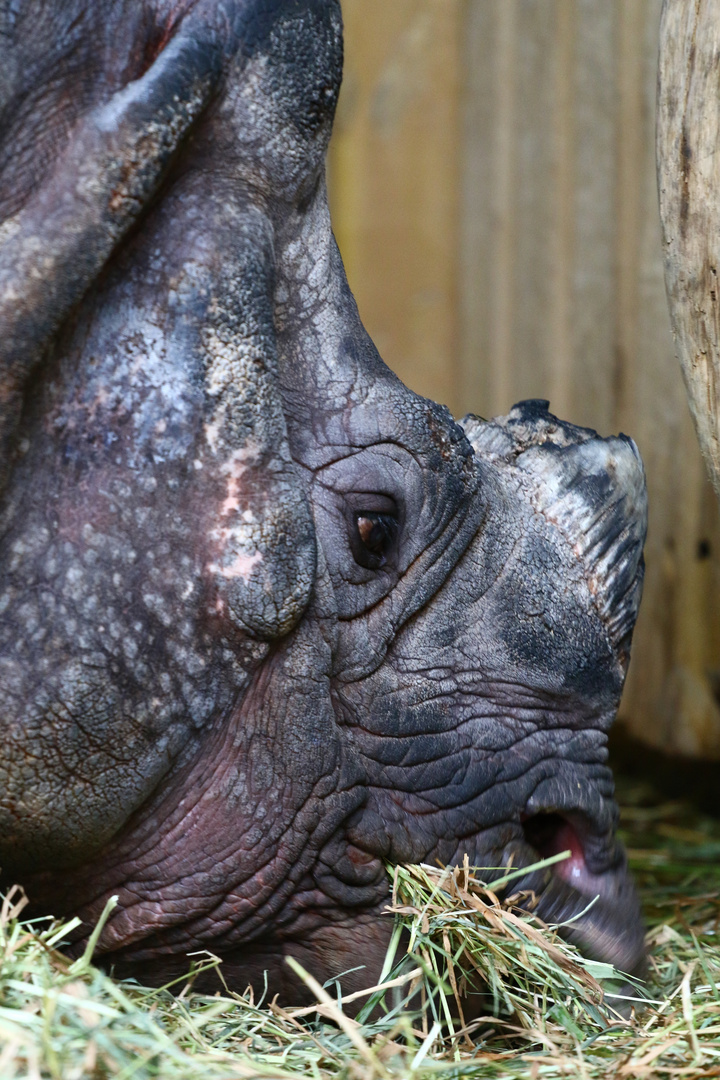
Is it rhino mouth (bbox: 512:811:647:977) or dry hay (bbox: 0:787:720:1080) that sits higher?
rhino mouth (bbox: 512:811:647:977)

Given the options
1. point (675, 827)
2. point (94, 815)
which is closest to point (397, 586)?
point (94, 815)

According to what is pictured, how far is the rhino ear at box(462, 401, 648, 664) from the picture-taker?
1.98 m

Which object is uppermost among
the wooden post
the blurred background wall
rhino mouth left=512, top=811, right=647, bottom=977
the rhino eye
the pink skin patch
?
the blurred background wall

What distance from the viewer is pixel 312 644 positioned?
176cm

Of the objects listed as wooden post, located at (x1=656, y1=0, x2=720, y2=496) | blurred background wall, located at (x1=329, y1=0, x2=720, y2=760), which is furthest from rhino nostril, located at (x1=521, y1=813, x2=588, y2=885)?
blurred background wall, located at (x1=329, y1=0, x2=720, y2=760)

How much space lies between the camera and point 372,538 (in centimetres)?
184

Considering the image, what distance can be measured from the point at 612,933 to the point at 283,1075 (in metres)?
0.75

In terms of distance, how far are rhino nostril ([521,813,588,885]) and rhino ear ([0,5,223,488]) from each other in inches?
38.1

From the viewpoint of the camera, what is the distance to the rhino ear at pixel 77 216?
1.55 meters

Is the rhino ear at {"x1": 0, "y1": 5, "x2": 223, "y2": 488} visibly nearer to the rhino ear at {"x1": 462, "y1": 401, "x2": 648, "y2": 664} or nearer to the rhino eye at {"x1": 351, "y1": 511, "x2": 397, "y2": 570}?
the rhino eye at {"x1": 351, "y1": 511, "x2": 397, "y2": 570}

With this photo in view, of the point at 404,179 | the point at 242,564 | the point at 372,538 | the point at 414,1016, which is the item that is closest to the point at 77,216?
the point at 242,564

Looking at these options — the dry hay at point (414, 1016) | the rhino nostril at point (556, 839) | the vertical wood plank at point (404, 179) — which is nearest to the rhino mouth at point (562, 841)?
the rhino nostril at point (556, 839)

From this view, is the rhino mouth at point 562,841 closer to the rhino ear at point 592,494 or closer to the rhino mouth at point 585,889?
the rhino mouth at point 585,889

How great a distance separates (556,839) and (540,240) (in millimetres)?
2525
